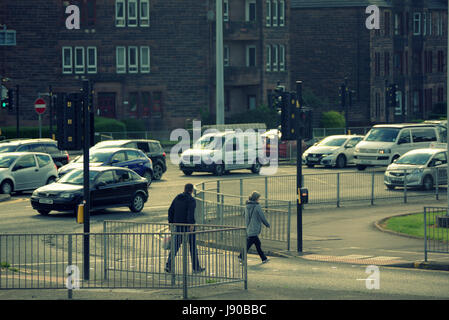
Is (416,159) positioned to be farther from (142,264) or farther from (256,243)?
(142,264)

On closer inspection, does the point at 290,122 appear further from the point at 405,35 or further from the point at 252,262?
the point at 405,35

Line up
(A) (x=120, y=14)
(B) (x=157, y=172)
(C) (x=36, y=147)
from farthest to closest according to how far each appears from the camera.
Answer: (A) (x=120, y=14)
(B) (x=157, y=172)
(C) (x=36, y=147)

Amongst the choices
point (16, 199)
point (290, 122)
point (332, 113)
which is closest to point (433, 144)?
point (16, 199)

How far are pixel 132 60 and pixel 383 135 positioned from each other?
30815mm

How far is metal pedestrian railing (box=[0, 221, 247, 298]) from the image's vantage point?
14.7 meters

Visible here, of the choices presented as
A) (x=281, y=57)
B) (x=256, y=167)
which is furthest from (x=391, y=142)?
(x=281, y=57)

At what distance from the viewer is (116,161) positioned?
34.2 meters

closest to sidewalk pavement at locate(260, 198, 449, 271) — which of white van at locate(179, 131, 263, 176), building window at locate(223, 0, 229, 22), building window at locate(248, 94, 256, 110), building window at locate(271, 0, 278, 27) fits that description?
white van at locate(179, 131, 263, 176)

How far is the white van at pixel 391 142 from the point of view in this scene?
41.4m

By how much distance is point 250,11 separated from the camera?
242 feet

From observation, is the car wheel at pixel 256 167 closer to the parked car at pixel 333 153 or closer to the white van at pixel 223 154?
the white van at pixel 223 154

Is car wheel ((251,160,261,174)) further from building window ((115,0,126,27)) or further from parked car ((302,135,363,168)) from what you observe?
building window ((115,0,126,27))

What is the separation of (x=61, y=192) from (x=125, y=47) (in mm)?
43630

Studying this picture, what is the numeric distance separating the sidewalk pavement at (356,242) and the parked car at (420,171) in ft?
14.2
